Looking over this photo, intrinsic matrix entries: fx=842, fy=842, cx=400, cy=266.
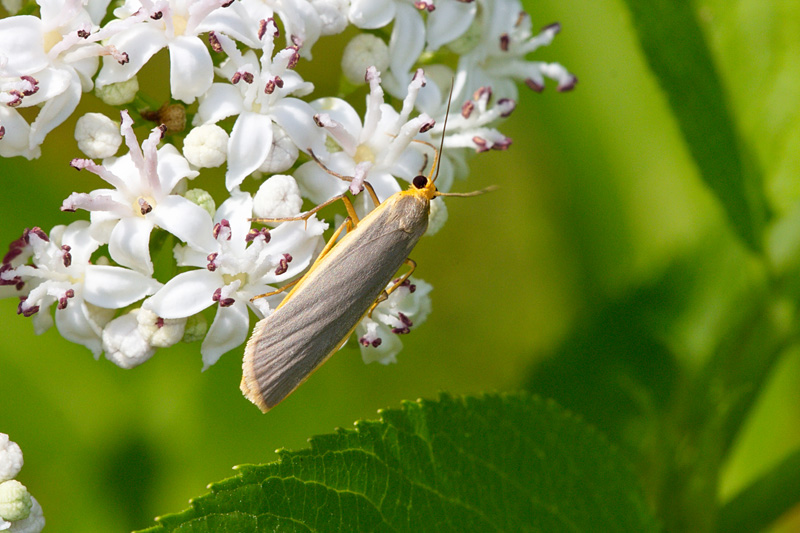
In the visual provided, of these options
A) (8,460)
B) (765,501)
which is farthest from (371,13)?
(765,501)

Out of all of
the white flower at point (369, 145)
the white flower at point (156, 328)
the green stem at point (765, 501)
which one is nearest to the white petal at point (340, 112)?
the white flower at point (369, 145)

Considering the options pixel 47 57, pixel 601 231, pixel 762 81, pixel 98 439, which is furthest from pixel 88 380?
pixel 762 81

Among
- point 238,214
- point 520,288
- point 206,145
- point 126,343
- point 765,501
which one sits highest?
point 206,145

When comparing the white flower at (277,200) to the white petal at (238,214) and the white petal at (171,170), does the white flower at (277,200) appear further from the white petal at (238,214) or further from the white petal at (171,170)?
the white petal at (171,170)

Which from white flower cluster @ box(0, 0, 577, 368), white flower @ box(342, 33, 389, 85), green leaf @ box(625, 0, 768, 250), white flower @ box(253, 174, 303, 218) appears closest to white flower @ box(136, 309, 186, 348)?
white flower cluster @ box(0, 0, 577, 368)

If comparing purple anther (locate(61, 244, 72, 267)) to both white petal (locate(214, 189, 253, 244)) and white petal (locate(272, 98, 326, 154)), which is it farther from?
white petal (locate(272, 98, 326, 154))

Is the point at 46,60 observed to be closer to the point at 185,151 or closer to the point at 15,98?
the point at 15,98

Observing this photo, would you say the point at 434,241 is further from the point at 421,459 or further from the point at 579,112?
the point at 421,459
